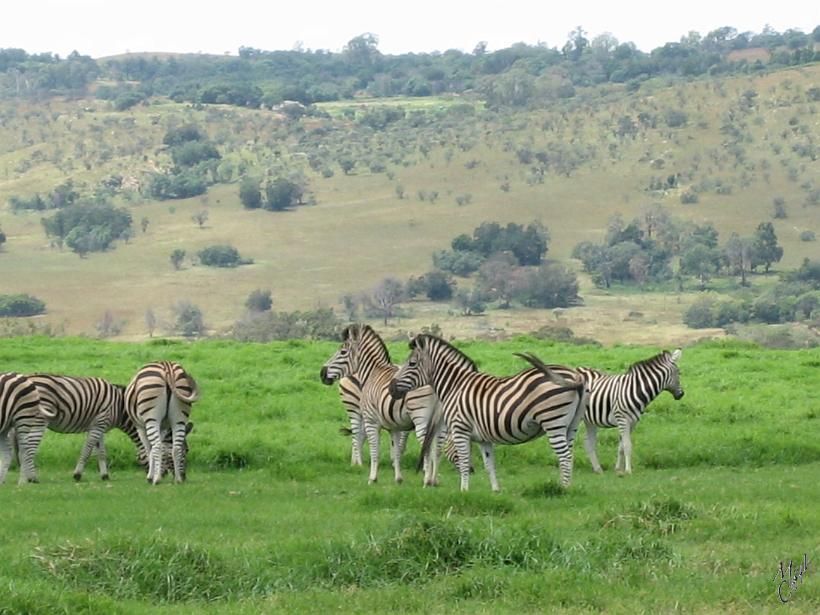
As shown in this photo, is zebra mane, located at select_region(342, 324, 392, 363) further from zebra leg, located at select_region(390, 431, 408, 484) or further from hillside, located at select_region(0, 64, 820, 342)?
hillside, located at select_region(0, 64, 820, 342)

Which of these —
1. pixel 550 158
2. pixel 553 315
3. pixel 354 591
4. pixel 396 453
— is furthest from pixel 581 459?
pixel 550 158

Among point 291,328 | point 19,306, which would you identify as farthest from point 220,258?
point 291,328

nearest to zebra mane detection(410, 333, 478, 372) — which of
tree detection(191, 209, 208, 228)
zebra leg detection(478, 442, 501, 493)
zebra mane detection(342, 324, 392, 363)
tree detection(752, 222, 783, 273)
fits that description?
zebra leg detection(478, 442, 501, 493)

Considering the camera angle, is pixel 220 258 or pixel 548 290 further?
pixel 220 258

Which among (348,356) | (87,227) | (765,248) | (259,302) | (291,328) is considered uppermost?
(348,356)

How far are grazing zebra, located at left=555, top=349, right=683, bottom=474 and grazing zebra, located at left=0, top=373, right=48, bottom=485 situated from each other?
6.88 metres

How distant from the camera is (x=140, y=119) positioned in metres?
151

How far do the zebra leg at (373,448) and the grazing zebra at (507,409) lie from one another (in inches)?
35.7

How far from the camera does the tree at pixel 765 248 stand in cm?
8619

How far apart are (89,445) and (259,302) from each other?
61633 millimetres

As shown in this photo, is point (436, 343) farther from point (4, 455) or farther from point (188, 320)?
point (188, 320)

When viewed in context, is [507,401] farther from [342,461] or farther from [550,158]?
[550,158]

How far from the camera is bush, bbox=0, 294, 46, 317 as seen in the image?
78.1 meters

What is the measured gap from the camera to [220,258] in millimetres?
94188
